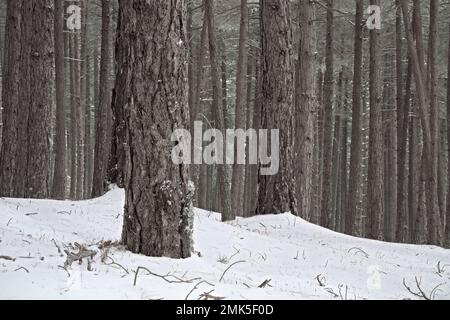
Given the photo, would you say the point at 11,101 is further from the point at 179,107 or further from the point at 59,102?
the point at 179,107

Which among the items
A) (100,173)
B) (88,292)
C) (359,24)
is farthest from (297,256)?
(359,24)

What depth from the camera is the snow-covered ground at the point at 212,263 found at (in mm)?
2945

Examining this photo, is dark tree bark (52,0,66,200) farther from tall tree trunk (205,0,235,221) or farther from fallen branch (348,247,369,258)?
fallen branch (348,247,369,258)

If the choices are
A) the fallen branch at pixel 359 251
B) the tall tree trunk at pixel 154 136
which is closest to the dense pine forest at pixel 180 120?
the tall tree trunk at pixel 154 136

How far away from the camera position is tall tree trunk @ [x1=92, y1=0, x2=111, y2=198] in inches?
444

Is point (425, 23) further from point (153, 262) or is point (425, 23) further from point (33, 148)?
point (153, 262)

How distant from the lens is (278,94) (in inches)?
313

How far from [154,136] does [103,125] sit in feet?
27.0

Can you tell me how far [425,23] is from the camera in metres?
18.9

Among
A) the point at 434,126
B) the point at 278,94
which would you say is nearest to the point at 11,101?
the point at 278,94

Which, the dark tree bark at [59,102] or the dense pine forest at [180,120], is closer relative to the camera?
the dense pine forest at [180,120]

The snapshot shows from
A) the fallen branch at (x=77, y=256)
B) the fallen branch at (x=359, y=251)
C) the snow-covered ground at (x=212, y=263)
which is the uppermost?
the fallen branch at (x=77, y=256)

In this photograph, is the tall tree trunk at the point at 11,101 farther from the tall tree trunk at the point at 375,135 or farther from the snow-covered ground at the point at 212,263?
the tall tree trunk at the point at 375,135

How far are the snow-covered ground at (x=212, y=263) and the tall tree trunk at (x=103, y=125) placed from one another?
16.0 ft
